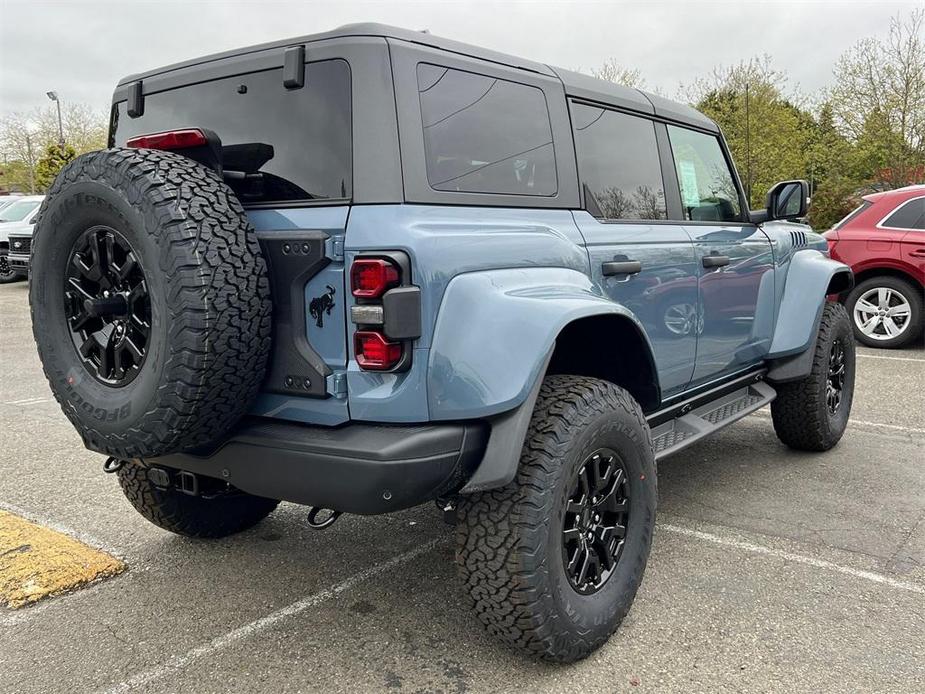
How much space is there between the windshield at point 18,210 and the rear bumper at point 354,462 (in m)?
15.9

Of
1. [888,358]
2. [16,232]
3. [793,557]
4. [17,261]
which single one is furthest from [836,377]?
[16,232]

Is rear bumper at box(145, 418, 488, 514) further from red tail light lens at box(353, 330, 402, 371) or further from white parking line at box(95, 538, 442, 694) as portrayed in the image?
white parking line at box(95, 538, 442, 694)

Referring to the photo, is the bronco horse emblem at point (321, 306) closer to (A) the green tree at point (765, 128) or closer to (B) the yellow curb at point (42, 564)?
(B) the yellow curb at point (42, 564)

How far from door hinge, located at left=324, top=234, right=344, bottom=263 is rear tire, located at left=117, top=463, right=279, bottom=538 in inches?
58.3

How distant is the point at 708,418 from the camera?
3.79 m

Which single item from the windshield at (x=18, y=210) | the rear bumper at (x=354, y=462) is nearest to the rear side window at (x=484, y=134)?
the rear bumper at (x=354, y=462)

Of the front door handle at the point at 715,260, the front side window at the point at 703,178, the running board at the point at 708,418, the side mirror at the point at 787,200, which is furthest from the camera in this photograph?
the side mirror at the point at 787,200

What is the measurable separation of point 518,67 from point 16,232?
48.0 feet

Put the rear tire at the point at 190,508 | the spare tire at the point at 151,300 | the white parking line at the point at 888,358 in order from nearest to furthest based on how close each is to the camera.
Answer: the spare tire at the point at 151,300, the rear tire at the point at 190,508, the white parking line at the point at 888,358

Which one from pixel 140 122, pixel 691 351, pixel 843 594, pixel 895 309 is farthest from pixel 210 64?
pixel 895 309

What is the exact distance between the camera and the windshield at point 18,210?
52.2ft

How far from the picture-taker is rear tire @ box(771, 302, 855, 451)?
14.6ft

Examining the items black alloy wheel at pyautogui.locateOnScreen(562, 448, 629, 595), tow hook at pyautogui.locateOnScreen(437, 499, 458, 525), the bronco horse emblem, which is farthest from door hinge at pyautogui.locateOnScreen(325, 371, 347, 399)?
black alloy wheel at pyautogui.locateOnScreen(562, 448, 629, 595)

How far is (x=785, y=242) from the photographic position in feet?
14.5
